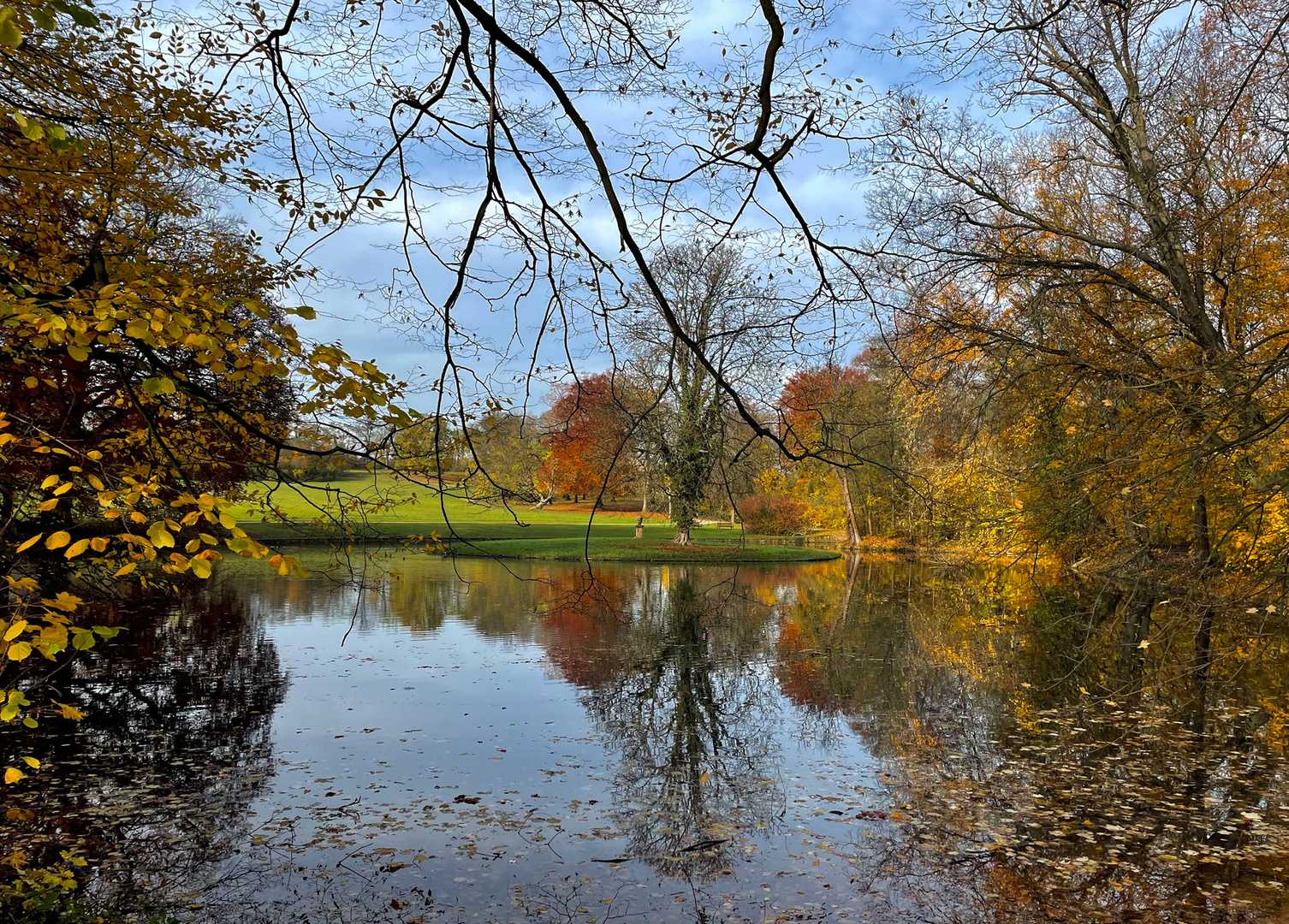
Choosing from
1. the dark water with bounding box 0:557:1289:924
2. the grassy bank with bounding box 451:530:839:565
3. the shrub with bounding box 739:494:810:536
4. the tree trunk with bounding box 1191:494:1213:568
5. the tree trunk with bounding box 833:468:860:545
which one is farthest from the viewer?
the shrub with bounding box 739:494:810:536

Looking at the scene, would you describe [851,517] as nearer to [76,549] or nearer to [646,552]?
[646,552]

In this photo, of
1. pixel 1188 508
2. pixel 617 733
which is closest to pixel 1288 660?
pixel 1188 508

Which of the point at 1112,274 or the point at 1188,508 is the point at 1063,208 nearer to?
the point at 1112,274

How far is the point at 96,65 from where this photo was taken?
7199mm

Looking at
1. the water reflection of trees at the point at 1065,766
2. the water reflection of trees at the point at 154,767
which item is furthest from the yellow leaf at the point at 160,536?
the water reflection of trees at the point at 1065,766

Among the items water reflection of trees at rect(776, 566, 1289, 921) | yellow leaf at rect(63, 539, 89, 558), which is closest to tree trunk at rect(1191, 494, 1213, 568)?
water reflection of trees at rect(776, 566, 1289, 921)

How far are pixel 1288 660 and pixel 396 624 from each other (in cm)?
1548

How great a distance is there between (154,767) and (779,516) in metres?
40.2

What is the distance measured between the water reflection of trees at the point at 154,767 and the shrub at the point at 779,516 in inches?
1352

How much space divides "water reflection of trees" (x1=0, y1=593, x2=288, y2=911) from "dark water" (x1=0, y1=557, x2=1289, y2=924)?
0.12ft

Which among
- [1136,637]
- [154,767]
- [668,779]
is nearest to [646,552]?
[1136,637]

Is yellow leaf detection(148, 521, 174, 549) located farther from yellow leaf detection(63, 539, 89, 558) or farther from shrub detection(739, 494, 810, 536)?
shrub detection(739, 494, 810, 536)

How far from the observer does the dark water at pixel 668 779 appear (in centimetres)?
536

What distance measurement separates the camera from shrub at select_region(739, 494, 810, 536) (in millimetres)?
45750
